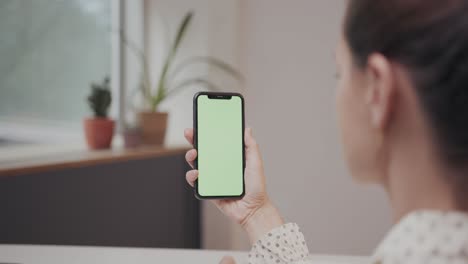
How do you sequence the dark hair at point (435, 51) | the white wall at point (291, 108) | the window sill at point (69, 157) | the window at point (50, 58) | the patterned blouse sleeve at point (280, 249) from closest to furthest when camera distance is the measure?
the dark hair at point (435, 51) < the patterned blouse sleeve at point (280, 249) < the window sill at point (69, 157) < the window at point (50, 58) < the white wall at point (291, 108)

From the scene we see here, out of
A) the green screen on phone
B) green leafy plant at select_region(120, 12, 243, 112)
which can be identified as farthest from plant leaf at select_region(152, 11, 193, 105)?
the green screen on phone

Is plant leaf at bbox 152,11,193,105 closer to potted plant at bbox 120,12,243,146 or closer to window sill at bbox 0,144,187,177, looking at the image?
potted plant at bbox 120,12,243,146

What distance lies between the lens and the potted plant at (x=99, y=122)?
2.35 meters

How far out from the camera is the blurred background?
2381mm

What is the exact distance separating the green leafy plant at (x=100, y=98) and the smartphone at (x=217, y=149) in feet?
3.96

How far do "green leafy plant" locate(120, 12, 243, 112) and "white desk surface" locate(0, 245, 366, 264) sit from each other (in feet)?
4.61

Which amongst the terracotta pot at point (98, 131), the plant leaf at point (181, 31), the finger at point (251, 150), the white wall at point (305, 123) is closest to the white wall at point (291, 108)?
the white wall at point (305, 123)

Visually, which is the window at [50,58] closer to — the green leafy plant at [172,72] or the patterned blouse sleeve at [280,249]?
the green leafy plant at [172,72]

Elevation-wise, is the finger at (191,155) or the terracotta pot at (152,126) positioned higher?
the finger at (191,155)

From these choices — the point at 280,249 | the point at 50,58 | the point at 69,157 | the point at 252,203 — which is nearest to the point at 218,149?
the point at 252,203

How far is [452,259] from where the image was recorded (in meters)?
0.57

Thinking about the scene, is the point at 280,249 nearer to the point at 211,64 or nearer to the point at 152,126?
the point at 152,126

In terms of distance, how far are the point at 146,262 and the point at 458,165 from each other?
2.20ft

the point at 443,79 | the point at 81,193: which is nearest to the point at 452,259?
the point at 443,79
